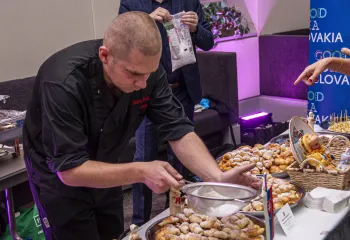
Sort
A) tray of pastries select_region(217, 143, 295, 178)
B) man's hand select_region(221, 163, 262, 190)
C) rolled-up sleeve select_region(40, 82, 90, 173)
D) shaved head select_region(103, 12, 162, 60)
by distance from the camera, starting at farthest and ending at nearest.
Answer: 1. tray of pastries select_region(217, 143, 295, 178)
2. man's hand select_region(221, 163, 262, 190)
3. rolled-up sleeve select_region(40, 82, 90, 173)
4. shaved head select_region(103, 12, 162, 60)

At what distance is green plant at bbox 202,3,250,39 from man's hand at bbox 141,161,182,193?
4.08m

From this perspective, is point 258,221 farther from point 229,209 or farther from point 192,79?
point 192,79

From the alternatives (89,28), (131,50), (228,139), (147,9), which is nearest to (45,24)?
(89,28)

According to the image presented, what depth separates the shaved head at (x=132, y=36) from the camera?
159 centimetres

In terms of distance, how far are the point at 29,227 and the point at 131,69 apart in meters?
1.75

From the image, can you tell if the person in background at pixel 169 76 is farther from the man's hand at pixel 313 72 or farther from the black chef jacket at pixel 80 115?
the black chef jacket at pixel 80 115

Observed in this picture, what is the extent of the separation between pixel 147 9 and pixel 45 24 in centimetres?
130

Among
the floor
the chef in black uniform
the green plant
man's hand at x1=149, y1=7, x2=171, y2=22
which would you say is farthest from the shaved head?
the green plant

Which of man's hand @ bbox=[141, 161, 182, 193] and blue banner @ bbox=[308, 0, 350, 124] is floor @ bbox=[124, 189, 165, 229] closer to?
blue banner @ bbox=[308, 0, 350, 124]

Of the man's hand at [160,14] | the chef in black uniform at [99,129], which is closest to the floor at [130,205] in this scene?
the man's hand at [160,14]

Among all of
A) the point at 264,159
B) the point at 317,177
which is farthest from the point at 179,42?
the point at 317,177

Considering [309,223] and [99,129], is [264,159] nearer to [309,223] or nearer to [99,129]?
[309,223]

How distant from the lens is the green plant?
561cm

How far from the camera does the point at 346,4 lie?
3.37m
